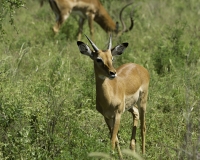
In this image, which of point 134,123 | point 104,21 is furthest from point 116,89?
point 104,21

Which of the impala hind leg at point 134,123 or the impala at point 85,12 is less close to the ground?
the impala at point 85,12

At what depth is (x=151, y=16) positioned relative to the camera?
1161 centimetres

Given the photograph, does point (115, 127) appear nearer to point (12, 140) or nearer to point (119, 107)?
point (119, 107)

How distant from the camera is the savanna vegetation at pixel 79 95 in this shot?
14.4ft

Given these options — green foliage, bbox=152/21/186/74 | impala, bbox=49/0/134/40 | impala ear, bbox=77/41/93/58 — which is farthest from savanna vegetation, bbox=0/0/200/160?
impala ear, bbox=77/41/93/58

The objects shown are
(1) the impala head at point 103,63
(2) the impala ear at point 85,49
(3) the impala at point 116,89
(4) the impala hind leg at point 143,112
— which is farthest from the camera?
(4) the impala hind leg at point 143,112

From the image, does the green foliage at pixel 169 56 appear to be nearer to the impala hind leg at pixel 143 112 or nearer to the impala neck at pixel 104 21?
the impala hind leg at pixel 143 112

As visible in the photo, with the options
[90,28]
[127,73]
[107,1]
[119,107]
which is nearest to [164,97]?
[127,73]

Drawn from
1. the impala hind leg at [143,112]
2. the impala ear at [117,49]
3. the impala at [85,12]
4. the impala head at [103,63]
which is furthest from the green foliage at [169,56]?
the impala head at [103,63]

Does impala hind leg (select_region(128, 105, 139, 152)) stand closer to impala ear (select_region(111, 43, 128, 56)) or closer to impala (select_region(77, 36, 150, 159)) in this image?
impala (select_region(77, 36, 150, 159))

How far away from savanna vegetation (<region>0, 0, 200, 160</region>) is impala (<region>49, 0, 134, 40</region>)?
0.23 meters

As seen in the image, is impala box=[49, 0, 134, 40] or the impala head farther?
impala box=[49, 0, 134, 40]

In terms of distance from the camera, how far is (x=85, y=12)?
456 inches

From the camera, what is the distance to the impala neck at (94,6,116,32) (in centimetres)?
1137
